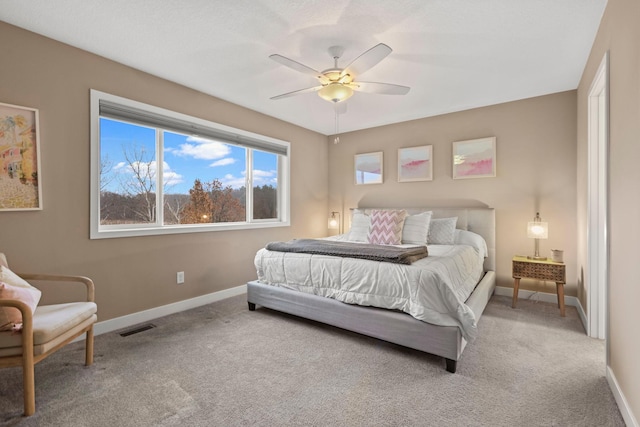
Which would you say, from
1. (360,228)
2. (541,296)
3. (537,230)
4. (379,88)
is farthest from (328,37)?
(541,296)

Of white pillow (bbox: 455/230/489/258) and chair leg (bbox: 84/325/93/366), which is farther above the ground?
white pillow (bbox: 455/230/489/258)

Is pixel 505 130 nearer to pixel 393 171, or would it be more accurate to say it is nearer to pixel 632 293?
pixel 393 171

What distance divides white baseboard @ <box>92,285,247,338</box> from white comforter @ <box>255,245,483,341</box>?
811 mm

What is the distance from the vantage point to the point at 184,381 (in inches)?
78.8

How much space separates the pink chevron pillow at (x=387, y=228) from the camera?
3762 millimetres

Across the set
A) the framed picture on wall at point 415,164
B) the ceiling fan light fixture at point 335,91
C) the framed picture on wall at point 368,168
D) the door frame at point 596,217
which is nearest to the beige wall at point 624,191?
the door frame at point 596,217

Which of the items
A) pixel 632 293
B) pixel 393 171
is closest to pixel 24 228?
pixel 632 293

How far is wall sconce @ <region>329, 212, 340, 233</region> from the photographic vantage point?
5250 mm

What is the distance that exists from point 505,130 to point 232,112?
3531mm

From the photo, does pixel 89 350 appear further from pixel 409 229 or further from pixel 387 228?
pixel 409 229

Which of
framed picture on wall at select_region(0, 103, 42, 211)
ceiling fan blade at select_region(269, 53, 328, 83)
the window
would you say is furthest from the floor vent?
ceiling fan blade at select_region(269, 53, 328, 83)

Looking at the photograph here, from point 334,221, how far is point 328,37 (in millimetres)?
3233

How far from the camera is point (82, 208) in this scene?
265cm

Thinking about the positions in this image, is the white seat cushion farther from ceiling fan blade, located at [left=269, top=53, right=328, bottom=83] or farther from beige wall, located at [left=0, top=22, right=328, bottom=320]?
ceiling fan blade, located at [left=269, top=53, right=328, bottom=83]
